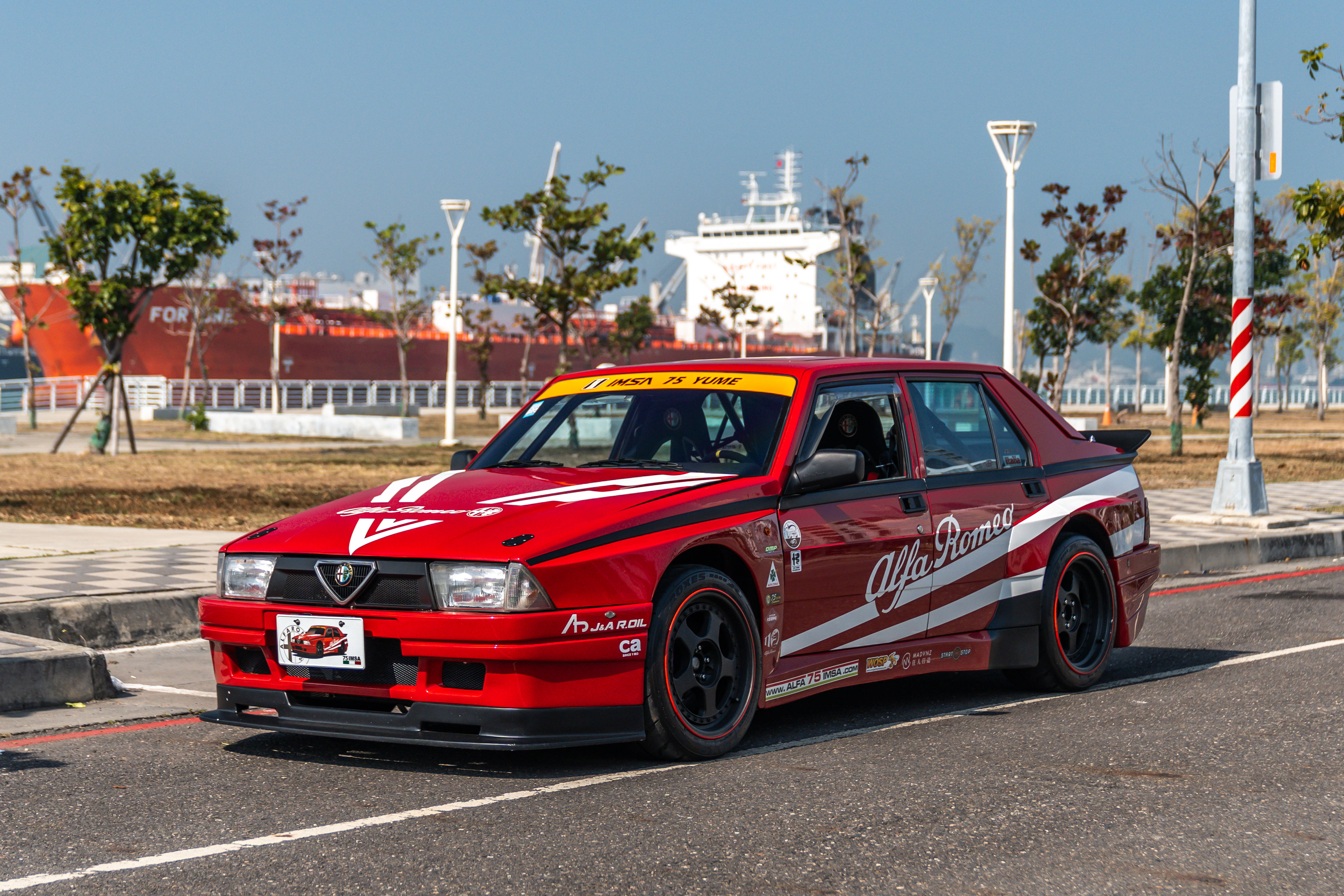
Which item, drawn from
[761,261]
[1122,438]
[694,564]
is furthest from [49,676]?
[761,261]

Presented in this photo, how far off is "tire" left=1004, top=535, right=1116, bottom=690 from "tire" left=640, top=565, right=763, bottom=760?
190cm

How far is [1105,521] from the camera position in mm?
6938

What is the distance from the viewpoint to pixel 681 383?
5.97 meters

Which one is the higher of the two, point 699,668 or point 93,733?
point 699,668

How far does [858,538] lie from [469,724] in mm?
1778

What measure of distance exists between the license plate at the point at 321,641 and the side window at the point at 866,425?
2022 mm

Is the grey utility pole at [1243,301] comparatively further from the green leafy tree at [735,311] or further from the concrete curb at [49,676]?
the green leafy tree at [735,311]

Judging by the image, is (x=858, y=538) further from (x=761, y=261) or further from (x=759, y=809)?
(x=761, y=261)

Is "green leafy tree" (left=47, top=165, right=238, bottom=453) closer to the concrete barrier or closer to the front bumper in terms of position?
the concrete barrier

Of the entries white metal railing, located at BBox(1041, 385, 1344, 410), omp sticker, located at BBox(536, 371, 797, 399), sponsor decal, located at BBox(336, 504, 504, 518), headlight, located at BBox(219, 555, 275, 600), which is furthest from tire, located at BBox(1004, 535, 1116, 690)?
white metal railing, located at BBox(1041, 385, 1344, 410)

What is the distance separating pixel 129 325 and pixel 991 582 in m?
21.5

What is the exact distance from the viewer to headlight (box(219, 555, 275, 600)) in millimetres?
5020

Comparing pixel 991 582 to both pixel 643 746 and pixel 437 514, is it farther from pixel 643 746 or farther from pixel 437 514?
pixel 437 514

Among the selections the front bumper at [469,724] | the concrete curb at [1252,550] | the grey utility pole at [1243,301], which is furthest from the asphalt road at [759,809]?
the grey utility pole at [1243,301]
